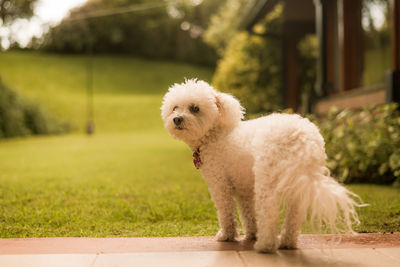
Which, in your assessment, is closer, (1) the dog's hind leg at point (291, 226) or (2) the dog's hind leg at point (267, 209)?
(2) the dog's hind leg at point (267, 209)

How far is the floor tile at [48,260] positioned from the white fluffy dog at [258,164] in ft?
3.23

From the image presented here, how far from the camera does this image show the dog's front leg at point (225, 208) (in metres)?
3.01

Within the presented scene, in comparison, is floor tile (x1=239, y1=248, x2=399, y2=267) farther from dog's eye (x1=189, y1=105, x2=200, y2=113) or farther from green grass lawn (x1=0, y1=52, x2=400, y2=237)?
dog's eye (x1=189, y1=105, x2=200, y2=113)

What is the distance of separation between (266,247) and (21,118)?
19284mm

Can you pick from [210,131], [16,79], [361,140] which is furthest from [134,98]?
[210,131]

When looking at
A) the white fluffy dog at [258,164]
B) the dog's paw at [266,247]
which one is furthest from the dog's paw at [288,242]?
the dog's paw at [266,247]

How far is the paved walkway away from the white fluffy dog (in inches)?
5.7

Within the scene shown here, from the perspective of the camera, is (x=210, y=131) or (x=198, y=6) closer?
(x=210, y=131)

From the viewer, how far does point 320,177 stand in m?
2.53

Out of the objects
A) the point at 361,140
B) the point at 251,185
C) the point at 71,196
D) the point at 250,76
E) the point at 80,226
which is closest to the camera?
the point at 251,185

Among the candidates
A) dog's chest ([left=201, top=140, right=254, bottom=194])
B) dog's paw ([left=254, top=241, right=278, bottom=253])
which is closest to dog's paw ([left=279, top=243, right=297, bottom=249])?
dog's paw ([left=254, top=241, right=278, bottom=253])

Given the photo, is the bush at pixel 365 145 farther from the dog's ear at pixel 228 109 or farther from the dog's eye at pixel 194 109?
the dog's eye at pixel 194 109

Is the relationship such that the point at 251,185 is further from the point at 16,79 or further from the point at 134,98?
the point at 16,79

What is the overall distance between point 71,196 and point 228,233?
2752mm
